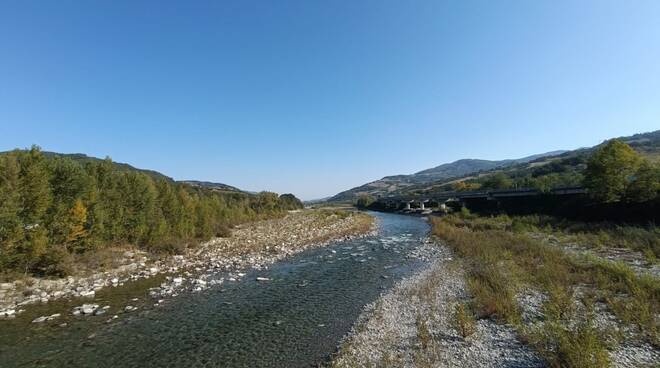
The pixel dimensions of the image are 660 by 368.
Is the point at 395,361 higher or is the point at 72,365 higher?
the point at 72,365

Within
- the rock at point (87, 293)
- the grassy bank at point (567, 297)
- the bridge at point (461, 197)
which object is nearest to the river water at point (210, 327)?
the rock at point (87, 293)

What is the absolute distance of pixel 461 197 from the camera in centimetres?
9338

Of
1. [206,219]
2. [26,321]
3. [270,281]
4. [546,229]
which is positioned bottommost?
[546,229]

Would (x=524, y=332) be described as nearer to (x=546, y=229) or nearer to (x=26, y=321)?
(x=26, y=321)

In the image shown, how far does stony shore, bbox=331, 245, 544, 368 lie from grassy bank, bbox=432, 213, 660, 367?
833 mm

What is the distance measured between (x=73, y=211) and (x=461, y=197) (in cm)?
9083

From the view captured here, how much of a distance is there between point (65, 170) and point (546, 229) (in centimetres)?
5304

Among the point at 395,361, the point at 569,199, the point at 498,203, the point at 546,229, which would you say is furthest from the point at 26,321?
the point at 498,203

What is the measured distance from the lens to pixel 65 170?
2669cm

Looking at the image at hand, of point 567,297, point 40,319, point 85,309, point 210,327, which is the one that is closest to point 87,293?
point 85,309

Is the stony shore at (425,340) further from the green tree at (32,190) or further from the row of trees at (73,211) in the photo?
the green tree at (32,190)

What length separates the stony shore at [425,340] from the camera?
10000mm

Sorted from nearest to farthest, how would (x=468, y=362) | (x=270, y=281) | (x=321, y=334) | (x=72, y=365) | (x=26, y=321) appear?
(x=468, y=362), (x=72, y=365), (x=321, y=334), (x=26, y=321), (x=270, y=281)

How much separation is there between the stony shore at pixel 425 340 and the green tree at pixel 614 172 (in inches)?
1467
